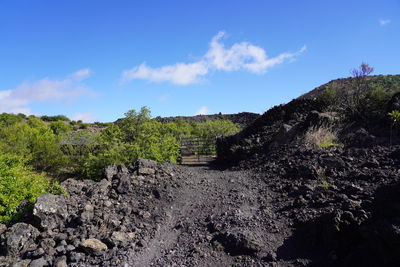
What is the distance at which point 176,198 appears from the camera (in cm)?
632

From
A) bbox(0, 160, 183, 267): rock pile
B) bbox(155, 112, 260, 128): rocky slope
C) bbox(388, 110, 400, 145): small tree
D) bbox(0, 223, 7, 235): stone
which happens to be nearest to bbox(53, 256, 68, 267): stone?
bbox(0, 160, 183, 267): rock pile

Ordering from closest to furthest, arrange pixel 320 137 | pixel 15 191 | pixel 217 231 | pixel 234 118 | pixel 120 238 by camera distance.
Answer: pixel 120 238 → pixel 217 231 → pixel 15 191 → pixel 320 137 → pixel 234 118

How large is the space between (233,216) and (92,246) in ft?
7.75

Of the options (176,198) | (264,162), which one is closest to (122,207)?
(176,198)

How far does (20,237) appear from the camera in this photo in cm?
449

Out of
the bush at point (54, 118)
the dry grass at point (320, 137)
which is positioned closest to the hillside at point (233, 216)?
the dry grass at point (320, 137)

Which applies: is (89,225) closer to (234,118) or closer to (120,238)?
(120,238)

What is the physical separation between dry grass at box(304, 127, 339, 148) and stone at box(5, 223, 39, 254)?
7.93m

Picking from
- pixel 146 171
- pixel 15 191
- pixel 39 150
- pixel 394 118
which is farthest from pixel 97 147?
pixel 394 118

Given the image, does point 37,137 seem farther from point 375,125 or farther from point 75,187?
point 375,125

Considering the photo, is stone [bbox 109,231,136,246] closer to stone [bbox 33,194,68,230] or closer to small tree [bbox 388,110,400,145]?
stone [bbox 33,194,68,230]

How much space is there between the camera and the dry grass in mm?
9404

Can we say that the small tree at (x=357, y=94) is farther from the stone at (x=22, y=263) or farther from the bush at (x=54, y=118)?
the bush at (x=54, y=118)

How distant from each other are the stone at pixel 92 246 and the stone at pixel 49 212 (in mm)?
1072
